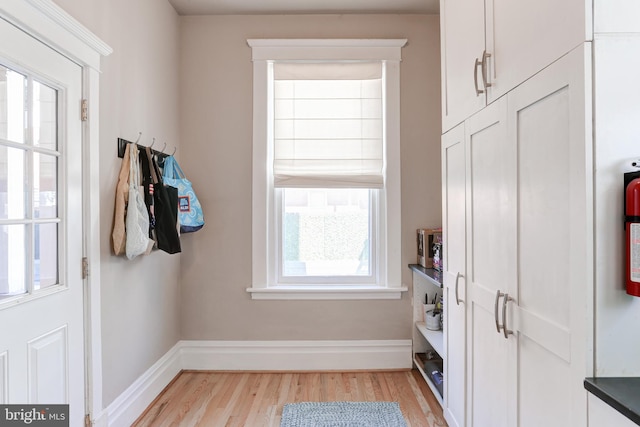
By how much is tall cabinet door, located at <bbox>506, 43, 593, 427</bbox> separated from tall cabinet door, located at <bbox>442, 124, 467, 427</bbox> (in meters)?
0.46

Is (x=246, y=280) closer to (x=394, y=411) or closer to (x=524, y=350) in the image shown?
(x=394, y=411)

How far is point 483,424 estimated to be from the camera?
160cm

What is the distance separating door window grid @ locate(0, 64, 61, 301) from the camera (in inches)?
54.5

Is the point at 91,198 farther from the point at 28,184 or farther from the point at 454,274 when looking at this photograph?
the point at 454,274

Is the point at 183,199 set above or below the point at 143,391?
above

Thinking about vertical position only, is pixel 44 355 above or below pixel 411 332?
above

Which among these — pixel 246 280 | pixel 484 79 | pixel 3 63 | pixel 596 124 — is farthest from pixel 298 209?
pixel 596 124

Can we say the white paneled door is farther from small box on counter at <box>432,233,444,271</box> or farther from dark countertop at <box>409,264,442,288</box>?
small box on counter at <box>432,233,444,271</box>

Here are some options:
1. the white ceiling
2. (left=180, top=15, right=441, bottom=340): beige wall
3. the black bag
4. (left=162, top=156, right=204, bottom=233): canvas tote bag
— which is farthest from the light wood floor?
the white ceiling

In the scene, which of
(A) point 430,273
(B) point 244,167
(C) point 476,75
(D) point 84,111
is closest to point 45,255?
(D) point 84,111

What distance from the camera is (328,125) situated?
2969 millimetres

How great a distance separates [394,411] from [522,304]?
1.39m

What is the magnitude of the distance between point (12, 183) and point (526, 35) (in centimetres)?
190

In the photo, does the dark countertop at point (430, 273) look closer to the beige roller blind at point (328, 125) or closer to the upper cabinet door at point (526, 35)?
the beige roller blind at point (328, 125)
